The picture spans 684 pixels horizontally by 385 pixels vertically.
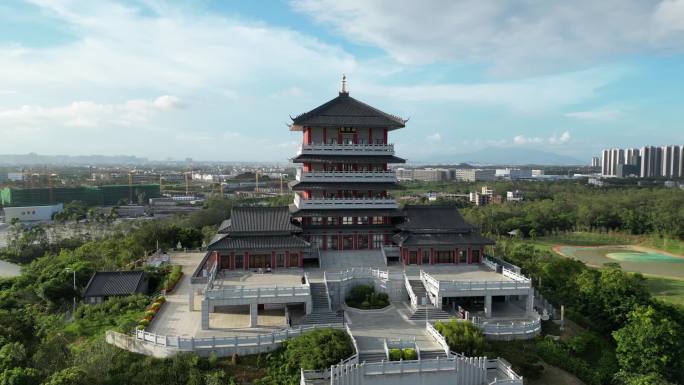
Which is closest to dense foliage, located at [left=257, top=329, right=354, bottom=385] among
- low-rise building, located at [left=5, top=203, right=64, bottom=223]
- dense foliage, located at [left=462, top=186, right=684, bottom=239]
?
dense foliage, located at [left=462, top=186, right=684, bottom=239]

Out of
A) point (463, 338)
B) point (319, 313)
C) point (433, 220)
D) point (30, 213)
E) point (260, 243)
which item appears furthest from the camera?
point (30, 213)

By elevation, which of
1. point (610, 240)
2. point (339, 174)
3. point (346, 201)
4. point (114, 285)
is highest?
point (339, 174)

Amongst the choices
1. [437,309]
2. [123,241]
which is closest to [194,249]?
[123,241]

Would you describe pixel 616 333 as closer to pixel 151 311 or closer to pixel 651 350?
pixel 651 350

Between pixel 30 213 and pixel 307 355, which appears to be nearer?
pixel 307 355

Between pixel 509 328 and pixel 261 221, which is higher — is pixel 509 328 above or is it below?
below

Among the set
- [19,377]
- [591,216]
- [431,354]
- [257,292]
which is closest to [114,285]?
[257,292]

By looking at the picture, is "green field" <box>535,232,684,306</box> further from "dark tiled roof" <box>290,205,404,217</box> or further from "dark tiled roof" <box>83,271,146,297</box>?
"dark tiled roof" <box>83,271,146,297</box>

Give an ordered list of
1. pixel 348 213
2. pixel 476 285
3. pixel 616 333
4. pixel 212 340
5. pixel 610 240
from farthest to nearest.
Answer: pixel 610 240, pixel 348 213, pixel 476 285, pixel 616 333, pixel 212 340
